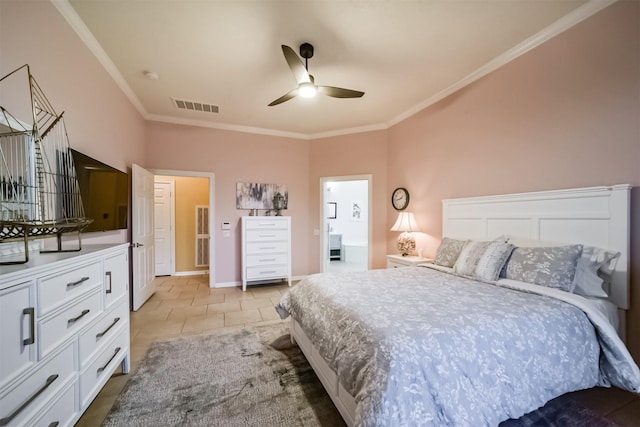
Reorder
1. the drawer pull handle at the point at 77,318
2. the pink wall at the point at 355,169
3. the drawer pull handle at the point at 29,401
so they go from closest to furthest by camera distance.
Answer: the drawer pull handle at the point at 29,401
the drawer pull handle at the point at 77,318
the pink wall at the point at 355,169

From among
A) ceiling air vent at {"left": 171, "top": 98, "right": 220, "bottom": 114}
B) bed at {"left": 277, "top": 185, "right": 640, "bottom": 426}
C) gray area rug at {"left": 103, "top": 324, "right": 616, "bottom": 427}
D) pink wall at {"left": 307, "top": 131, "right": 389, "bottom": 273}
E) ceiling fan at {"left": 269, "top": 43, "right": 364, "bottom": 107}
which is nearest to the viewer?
bed at {"left": 277, "top": 185, "right": 640, "bottom": 426}

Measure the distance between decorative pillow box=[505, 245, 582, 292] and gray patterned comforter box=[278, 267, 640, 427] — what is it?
24 centimetres

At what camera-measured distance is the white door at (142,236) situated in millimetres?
3357

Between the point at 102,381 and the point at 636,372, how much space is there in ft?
10.8

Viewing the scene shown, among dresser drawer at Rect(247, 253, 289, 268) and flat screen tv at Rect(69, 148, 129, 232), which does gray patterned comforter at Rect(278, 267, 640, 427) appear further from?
dresser drawer at Rect(247, 253, 289, 268)

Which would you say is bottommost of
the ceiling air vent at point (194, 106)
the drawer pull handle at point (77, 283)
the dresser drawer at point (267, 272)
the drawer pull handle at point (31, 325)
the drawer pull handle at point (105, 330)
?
the dresser drawer at point (267, 272)

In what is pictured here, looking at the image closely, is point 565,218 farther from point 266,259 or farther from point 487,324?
point 266,259

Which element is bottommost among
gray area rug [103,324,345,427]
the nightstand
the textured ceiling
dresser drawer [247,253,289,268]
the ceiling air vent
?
gray area rug [103,324,345,427]

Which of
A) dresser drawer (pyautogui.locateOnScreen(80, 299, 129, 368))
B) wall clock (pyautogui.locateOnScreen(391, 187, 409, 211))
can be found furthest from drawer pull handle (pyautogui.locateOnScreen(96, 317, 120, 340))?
wall clock (pyautogui.locateOnScreen(391, 187, 409, 211))

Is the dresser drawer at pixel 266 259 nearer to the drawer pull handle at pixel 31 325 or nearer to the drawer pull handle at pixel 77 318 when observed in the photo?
the drawer pull handle at pixel 77 318

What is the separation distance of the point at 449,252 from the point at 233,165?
12.1 feet

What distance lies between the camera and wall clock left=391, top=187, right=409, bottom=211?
4.08m

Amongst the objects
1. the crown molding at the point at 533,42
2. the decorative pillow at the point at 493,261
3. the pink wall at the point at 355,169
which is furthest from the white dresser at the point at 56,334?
the crown molding at the point at 533,42

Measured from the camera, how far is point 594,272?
6.24ft
